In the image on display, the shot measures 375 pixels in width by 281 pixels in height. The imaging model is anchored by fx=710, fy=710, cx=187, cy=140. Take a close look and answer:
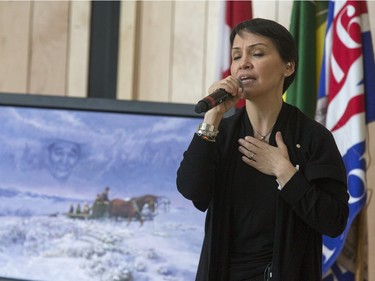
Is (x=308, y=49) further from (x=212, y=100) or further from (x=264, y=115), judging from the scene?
(x=212, y=100)

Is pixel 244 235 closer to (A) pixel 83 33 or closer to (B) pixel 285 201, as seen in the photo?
(B) pixel 285 201

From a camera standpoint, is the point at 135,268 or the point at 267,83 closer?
the point at 267,83

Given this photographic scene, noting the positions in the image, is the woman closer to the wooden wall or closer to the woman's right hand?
the woman's right hand

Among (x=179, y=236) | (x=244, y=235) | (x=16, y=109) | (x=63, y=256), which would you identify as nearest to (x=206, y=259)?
(x=244, y=235)

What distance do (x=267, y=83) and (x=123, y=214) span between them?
1.50 meters

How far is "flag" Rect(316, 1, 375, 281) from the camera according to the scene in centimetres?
274

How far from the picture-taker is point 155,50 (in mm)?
3352

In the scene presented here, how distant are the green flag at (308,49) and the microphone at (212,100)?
1295 millimetres

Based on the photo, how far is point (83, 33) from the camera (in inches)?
134

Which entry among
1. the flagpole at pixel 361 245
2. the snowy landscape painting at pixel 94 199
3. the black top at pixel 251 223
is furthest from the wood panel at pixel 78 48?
the black top at pixel 251 223

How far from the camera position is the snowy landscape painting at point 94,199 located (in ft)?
9.68

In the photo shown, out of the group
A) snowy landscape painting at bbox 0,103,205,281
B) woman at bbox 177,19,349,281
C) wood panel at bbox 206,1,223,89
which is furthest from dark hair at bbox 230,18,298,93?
wood panel at bbox 206,1,223,89

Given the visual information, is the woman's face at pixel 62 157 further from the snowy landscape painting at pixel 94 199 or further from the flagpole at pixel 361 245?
the flagpole at pixel 361 245

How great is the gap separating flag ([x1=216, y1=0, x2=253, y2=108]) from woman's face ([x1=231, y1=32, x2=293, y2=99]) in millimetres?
1339
